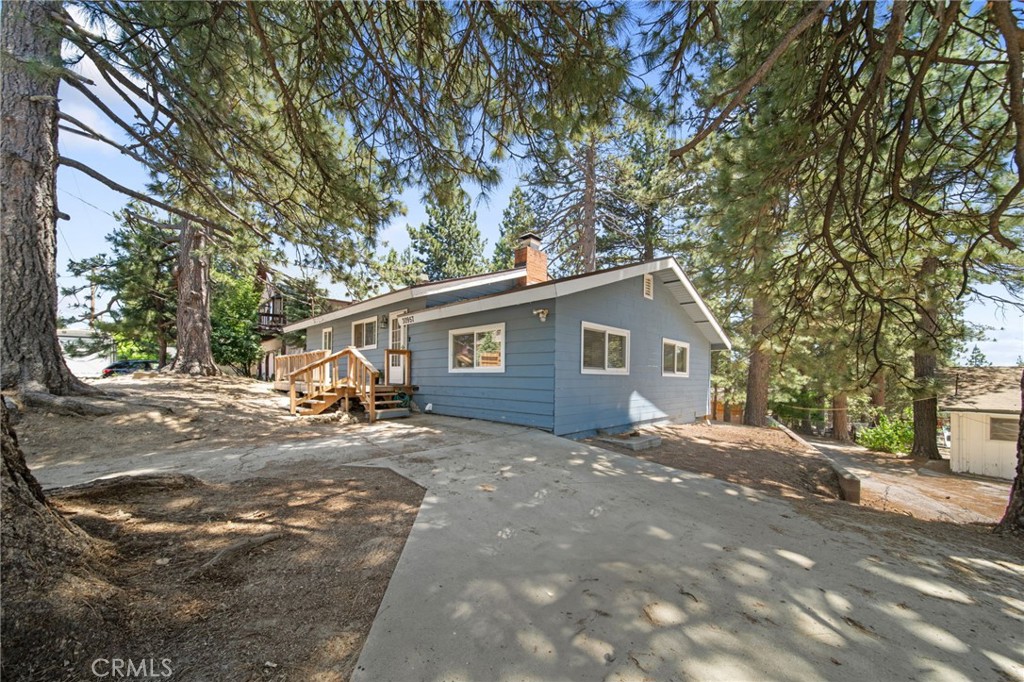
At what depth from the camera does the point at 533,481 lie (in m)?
4.57

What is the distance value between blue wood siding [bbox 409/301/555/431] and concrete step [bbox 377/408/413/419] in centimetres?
69

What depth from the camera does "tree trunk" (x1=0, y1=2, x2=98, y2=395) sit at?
18.9ft

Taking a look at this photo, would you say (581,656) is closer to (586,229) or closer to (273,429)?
(273,429)

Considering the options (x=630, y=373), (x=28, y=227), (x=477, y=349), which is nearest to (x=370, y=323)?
(x=477, y=349)

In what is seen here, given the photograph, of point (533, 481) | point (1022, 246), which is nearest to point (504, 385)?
point (533, 481)

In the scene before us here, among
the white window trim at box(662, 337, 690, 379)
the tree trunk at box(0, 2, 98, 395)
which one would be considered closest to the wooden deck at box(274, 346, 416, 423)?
the tree trunk at box(0, 2, 98, 395)

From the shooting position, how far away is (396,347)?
11.1 m

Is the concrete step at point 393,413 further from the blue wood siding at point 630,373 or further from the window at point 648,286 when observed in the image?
the window at point 648,286

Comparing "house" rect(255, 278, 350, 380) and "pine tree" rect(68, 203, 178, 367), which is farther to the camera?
"house" rect(255, 278, 350, 380)

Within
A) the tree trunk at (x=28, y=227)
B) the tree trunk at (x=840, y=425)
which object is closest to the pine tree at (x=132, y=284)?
the tree trunk at (x=28, y=227)

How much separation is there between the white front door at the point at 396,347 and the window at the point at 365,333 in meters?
0.91

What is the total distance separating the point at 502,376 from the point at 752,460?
4874mm

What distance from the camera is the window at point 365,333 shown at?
12.0 metres

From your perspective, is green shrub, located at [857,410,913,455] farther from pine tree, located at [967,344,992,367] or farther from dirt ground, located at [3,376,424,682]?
dirt ground, located at [3,376,424,682]
